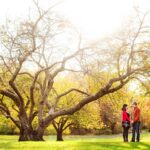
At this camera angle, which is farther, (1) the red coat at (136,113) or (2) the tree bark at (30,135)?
(2) the tree bark at (30,135)

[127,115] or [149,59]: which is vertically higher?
[149,59]

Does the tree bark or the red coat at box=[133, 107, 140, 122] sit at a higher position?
the red coat at box=[133, 107, 140, 122]

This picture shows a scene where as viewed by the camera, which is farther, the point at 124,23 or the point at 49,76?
the point at 49,76

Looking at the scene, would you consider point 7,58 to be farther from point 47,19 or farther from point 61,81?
point 61,81

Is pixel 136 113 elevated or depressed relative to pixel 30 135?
elevated

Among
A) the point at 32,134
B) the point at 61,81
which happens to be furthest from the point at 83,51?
the point at 61,81

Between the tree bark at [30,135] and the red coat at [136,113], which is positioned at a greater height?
the red coat at [136,113]

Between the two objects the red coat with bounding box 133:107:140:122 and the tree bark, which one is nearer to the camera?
the red coat with bounding box 133:107:140:122

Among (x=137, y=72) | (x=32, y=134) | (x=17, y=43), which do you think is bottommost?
(x=32, y=134)

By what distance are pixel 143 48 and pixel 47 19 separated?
7318mm

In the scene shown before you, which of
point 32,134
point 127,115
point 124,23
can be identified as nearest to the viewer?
point 127,115

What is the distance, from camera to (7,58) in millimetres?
33344

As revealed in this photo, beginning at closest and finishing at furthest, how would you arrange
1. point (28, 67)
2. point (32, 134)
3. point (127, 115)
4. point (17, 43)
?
point (127, 115), point (17, 43), point (32, 134), point (28, 67)

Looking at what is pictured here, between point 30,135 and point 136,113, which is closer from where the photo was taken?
point 136,113
